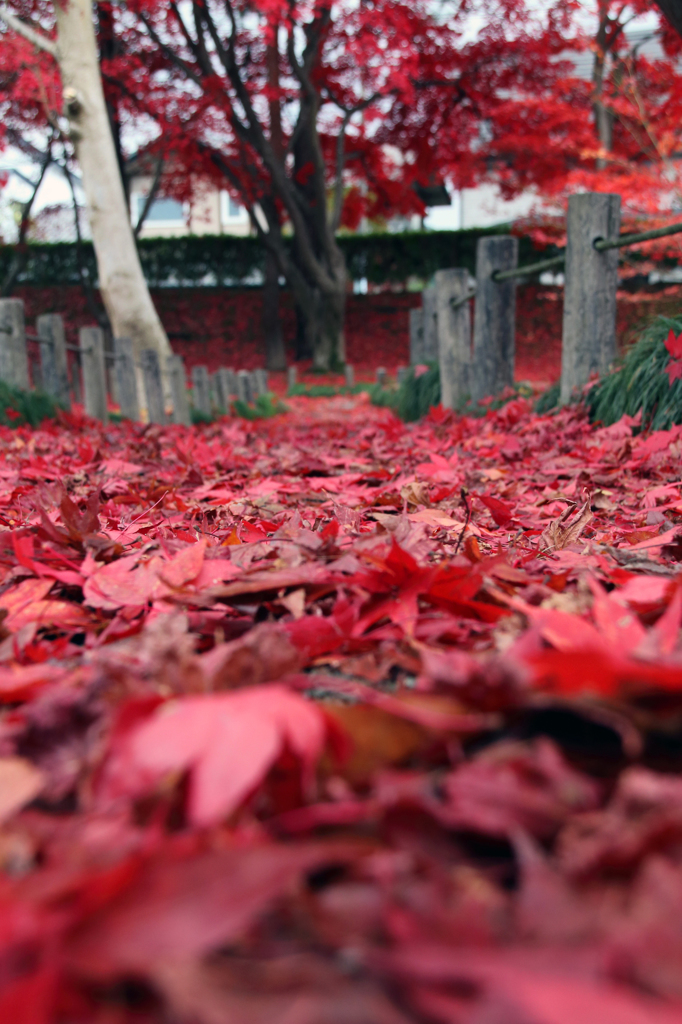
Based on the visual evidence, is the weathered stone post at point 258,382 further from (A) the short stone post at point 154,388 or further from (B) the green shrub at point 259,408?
(A) the short stone post at point 154,388

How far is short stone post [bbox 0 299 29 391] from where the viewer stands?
566cm

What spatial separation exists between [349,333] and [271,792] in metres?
20.8

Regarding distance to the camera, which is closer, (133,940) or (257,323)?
(133,940)

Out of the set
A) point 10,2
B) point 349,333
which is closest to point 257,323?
point 349,333

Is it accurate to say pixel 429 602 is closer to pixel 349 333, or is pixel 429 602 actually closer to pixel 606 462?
pixel 606 462

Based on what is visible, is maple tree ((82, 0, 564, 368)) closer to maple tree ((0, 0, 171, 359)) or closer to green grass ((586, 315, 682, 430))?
maple tree ((0, 0, 171, 359))

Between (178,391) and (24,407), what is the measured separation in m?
2.14

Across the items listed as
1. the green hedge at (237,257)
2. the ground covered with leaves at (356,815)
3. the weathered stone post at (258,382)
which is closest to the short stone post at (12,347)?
the ground covered with leaves at (356,815)

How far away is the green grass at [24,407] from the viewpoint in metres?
5.03

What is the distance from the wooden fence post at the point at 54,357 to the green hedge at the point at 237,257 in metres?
14.5

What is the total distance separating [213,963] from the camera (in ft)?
1.45

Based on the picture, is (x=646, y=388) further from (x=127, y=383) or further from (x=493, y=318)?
(x=127, y=383)

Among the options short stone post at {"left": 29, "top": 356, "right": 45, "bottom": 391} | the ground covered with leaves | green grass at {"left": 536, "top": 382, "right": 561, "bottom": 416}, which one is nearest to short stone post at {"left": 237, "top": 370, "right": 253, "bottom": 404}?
short stone post at {"left": 29, "top": 356, "right": 45, "bottom": 391}

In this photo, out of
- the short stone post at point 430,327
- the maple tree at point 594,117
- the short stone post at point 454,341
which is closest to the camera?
the short stone post at point 454,341
